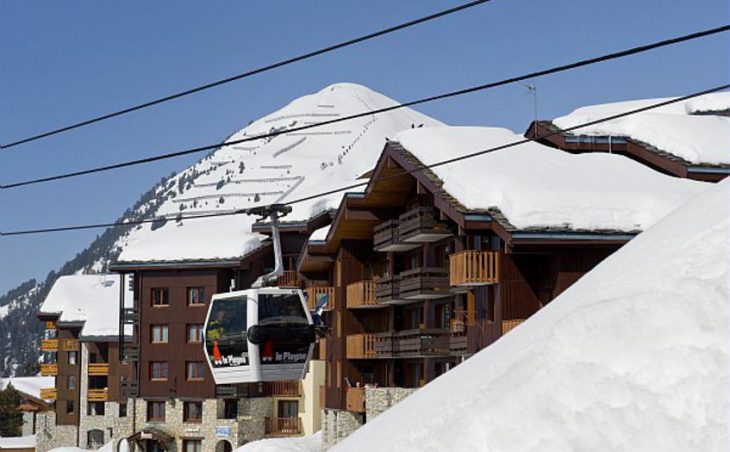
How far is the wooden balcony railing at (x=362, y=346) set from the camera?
40.1 m

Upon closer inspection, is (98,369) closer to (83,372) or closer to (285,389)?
(83,372)

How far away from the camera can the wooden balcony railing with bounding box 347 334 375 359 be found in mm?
40062

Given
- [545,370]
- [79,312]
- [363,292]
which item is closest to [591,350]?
Answer: [545,370]

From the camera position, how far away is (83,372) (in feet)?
243

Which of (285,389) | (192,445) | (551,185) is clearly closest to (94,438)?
(192,445)

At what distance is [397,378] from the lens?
40.6 m

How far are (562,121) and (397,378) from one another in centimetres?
1098

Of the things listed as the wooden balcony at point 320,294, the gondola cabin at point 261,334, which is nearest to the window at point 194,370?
the wooden balcony at point 320,294

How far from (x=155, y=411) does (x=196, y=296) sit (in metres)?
6.31

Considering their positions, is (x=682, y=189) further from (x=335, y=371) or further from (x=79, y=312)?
(x=79, y=312)

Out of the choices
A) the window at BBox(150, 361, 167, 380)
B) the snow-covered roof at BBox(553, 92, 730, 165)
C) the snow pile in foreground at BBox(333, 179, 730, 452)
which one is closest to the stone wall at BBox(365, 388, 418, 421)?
the snow-covered roof at BBox(553, 92, 730, 165)

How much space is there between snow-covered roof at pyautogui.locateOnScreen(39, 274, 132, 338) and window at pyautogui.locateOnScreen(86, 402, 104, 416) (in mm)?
4438

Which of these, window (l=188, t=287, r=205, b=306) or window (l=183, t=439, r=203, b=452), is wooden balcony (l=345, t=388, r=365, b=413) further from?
window (l=183, t=439, r=203, b=452)

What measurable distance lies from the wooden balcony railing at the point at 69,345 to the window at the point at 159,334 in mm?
18352
